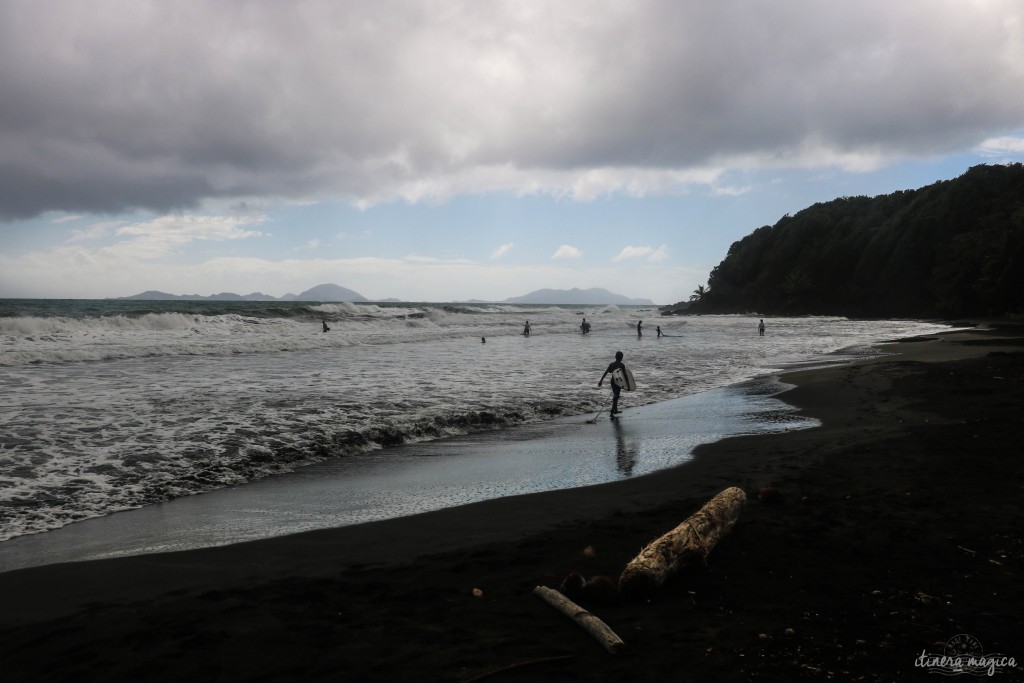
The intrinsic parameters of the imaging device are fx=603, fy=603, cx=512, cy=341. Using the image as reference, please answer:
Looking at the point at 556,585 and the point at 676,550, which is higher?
the point at 676,550

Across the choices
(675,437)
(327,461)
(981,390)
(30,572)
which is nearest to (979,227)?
(981,390)

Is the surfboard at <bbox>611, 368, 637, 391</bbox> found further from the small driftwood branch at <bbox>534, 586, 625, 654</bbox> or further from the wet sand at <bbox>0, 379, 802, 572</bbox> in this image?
the small driftwood branch at <bbox>534, 586, 625, 654</bbox>

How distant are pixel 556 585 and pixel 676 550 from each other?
97cm

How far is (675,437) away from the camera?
1086 centimetres

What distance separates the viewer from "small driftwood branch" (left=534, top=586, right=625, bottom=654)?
3670mm

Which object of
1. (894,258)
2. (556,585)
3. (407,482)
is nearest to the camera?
(556,585)

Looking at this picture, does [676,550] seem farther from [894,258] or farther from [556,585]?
[894,258]

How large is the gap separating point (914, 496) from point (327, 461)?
7771 mm

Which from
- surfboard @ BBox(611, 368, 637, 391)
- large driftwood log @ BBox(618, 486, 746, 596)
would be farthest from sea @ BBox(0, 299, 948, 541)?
large driftwood log @ BBox(618, 486, 746, 596)

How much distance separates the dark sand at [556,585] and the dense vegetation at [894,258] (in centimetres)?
5767

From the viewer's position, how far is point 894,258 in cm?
7181

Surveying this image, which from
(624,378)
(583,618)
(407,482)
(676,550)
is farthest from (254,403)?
(583,618)

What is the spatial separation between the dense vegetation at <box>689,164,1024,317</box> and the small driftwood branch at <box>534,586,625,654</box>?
60.8 metres

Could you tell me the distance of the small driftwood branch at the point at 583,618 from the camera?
367cm
